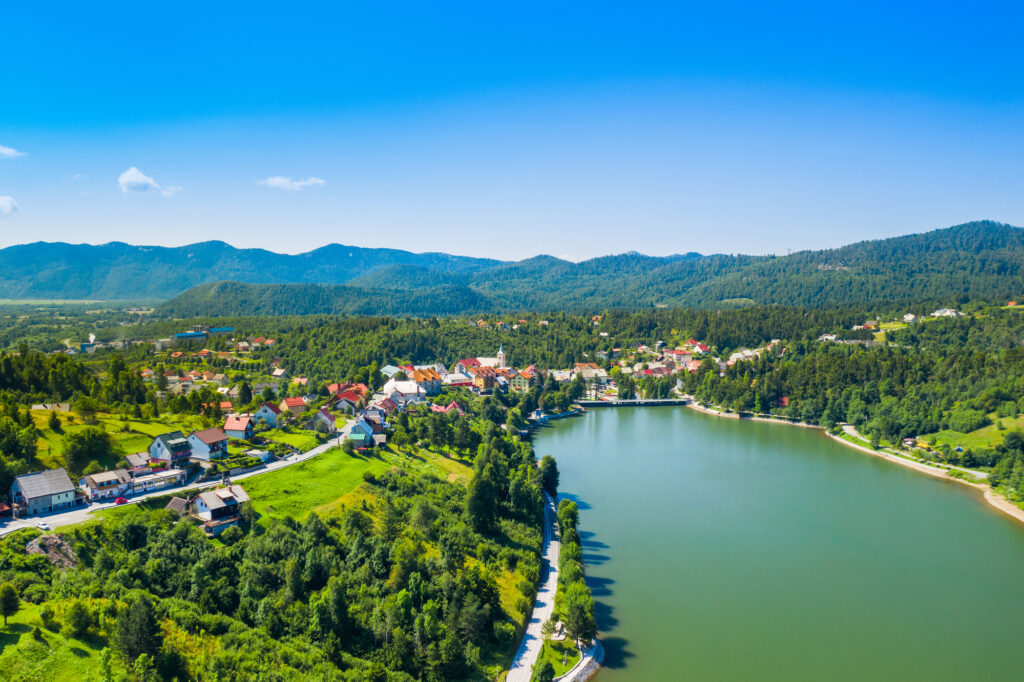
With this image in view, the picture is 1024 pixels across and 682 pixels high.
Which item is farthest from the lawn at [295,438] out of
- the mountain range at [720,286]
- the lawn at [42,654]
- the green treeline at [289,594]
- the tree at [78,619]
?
the mountain range at [720,286]

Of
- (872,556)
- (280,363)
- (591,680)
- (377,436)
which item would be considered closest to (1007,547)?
(872,556)

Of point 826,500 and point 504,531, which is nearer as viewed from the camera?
point 504,531

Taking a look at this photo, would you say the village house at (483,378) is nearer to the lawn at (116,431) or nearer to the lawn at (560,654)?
the lawn at (116,431)

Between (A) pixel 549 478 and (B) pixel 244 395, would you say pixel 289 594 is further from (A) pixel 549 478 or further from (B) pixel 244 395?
(B) pixel 244 395

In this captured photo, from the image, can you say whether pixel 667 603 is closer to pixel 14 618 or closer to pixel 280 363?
pixel 14 618

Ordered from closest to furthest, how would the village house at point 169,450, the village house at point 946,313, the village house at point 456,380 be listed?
the village house at point 169,450 → the village house at point 456,380 → the village house at point 946,313

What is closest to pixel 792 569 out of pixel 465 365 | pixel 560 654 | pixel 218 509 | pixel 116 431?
pixel 560 654
